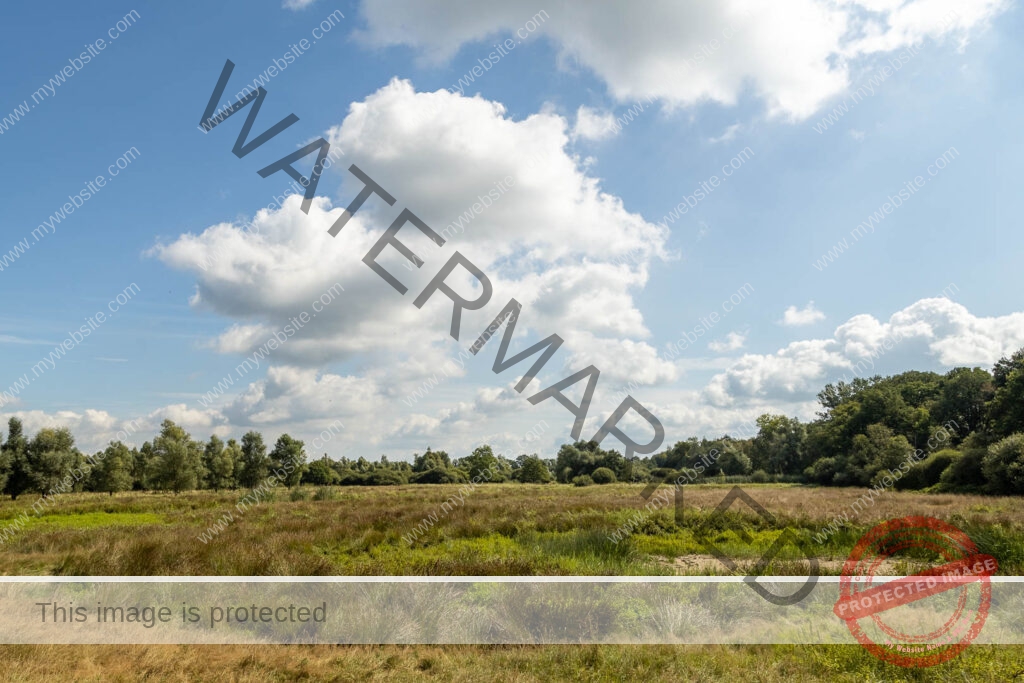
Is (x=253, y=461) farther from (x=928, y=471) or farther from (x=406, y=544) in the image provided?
(x=928, y=471)

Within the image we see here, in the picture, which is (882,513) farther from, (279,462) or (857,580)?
(279,462)

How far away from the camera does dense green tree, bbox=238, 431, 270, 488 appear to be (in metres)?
49.5

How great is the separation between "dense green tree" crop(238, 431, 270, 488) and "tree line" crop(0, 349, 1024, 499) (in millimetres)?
135

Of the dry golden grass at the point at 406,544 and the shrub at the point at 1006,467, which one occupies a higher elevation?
the shrub at the point at 1006,467

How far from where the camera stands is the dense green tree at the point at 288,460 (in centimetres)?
5081

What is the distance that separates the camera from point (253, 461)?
49750 millimetres

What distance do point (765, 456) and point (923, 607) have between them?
94.4m

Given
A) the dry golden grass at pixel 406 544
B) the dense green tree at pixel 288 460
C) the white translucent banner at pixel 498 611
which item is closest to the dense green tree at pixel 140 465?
the dense green tree at pixel 288 460

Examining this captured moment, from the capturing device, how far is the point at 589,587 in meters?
6.58

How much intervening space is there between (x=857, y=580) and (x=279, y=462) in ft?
178

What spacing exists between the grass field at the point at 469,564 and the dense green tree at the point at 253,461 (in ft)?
117

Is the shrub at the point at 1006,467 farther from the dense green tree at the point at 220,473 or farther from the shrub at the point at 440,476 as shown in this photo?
the dense green tree at the point at 220,473

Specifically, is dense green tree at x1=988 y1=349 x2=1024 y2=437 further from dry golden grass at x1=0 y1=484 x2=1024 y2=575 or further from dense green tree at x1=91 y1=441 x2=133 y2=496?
dense green tree at x1=91 y1=441 x2=133 y2=496

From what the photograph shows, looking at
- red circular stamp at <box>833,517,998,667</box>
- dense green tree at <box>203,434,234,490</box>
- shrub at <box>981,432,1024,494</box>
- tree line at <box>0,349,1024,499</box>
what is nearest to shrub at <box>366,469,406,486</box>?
tree line at <box>0,349,1024,499</box>
